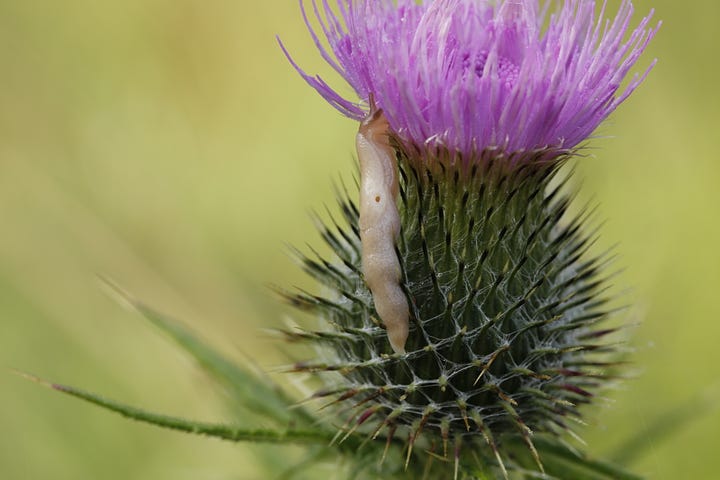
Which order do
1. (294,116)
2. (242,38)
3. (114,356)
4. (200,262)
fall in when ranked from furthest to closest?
(242,38)
(294,116)
(200,262)
(114,356)

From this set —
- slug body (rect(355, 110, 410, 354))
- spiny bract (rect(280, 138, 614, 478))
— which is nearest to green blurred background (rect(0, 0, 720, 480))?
spiny bract (rect(280, 138, 614, 478))

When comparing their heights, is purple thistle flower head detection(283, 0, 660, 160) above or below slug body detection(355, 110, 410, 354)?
above

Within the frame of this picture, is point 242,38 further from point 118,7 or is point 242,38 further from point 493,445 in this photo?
point 493,445

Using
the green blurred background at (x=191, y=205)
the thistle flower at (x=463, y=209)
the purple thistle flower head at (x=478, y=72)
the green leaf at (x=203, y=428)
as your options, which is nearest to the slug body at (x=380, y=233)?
the thistle flower at (x=463, y=209)

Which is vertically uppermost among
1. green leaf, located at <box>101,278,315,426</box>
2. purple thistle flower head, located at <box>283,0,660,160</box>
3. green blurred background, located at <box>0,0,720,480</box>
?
green blurred background, located at <box>0,0,720,480</box>

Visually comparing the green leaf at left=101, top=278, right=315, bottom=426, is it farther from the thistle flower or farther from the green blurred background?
the green blurred background

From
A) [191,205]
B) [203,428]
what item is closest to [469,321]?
[203,428]

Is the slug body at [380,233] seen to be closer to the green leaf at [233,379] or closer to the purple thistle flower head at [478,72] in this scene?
the purple thistle flower head at [478,72]

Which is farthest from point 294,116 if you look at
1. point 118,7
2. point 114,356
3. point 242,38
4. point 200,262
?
point 114,356
